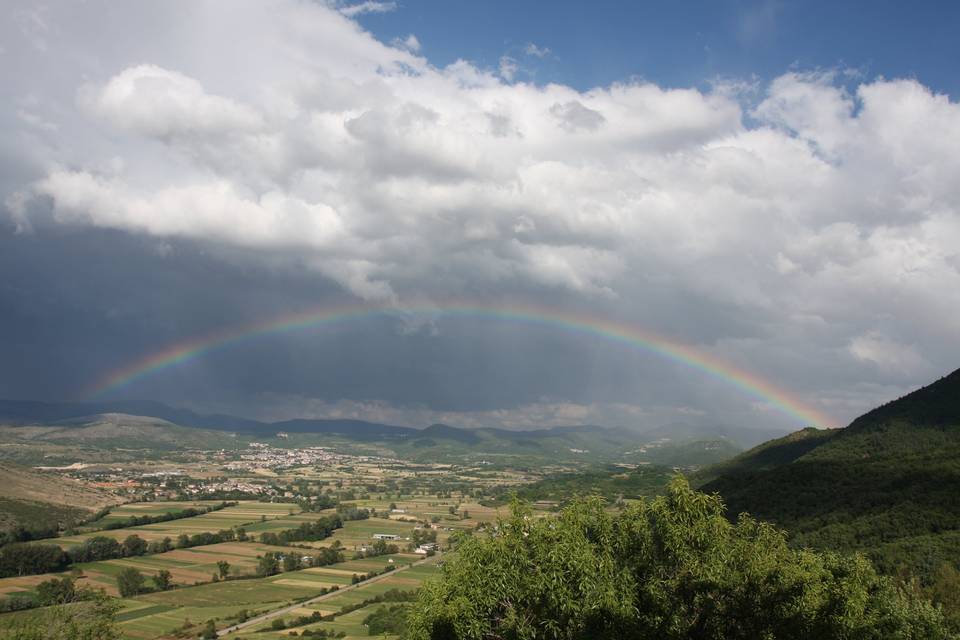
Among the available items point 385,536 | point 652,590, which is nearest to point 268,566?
point 385,536

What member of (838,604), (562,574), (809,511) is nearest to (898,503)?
(809,511)

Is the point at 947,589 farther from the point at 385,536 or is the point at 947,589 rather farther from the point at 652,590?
the point at 385,536

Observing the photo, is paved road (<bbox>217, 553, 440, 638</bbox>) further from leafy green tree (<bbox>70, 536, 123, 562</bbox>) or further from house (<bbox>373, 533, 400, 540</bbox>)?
leafy green tree (<bbox>70, 536, 123, 562</bbox>)

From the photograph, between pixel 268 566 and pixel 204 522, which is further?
pixel 204 522

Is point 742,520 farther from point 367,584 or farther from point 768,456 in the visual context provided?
point 768,456

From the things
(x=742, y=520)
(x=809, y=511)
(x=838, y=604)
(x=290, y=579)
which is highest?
(x=742, y=520)
